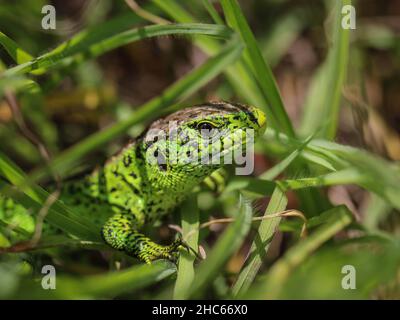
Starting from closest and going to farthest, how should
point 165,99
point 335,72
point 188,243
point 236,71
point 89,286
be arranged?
point 89,286
point 165,99
point 188,243
point 335,72
point 236,71

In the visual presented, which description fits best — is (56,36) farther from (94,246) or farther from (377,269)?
(377,269)

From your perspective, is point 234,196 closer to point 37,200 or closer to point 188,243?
point 188,243

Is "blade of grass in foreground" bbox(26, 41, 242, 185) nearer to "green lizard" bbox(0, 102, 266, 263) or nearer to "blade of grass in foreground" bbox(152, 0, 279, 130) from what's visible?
"green lizard" bbox(0, 102, 266, 263)

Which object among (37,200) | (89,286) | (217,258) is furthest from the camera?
(37,200)

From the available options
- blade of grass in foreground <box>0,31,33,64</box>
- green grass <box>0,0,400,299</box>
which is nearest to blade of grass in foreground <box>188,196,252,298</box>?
green grass <box>0,0,400,299</box>

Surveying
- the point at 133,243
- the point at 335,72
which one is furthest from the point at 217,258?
the point at 335,72

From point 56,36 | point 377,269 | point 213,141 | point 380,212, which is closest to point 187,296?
point 377,269
